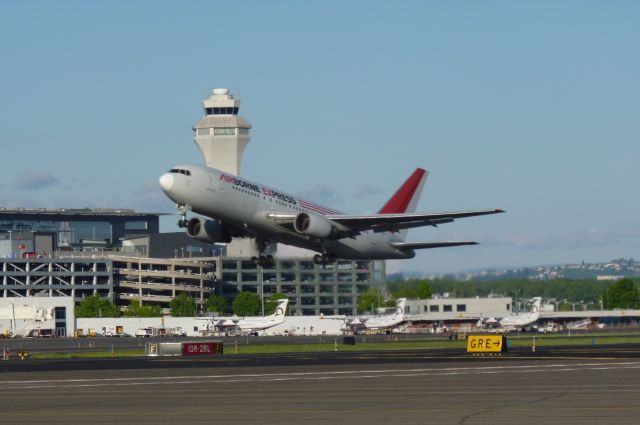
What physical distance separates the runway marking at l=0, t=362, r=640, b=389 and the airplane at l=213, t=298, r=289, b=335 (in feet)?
368

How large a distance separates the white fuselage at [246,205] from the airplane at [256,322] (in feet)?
270

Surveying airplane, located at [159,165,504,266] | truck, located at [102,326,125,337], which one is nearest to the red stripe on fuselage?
airplane, located at [159,165,504,266]

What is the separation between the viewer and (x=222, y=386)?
56094 mm

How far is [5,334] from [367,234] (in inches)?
3451

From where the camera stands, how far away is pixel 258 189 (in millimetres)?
86000

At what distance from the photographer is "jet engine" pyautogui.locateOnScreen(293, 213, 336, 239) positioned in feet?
288

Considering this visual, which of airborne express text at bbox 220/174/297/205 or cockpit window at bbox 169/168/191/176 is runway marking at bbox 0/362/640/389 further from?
airborne express text at bbox 220/174/297/205

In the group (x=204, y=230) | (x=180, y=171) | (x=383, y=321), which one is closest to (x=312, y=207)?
(x=204, y=230)

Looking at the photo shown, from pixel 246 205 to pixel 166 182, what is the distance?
6261 millimetres

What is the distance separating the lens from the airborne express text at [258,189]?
83.2 m

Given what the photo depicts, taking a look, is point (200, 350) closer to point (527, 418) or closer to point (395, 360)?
point (395, 360)

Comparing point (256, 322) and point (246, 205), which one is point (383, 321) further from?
point (246, 205)

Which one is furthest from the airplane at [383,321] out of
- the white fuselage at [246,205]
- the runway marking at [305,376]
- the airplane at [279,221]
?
the runway marking at [305,376]

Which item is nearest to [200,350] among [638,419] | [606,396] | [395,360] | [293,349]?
[293,349]
